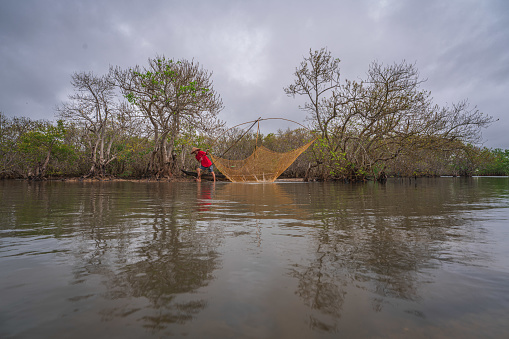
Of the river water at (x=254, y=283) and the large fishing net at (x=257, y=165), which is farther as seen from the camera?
the large fishing net at (x=257, y=165)

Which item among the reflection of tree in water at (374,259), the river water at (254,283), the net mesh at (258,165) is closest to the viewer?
the river water at (254,283)

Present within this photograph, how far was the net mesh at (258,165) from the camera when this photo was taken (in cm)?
1076

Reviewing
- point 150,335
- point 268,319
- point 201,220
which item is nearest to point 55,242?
point 201,220

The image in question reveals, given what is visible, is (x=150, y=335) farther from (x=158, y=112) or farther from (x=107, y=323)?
(x=158, y=112)

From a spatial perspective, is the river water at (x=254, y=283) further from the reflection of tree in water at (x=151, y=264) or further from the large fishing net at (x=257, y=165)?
the large fishing net at (x=257, y=165)

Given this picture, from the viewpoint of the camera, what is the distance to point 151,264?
116 centimetres

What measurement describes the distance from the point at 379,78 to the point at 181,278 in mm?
12119

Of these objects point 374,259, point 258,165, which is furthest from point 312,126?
point 374,259

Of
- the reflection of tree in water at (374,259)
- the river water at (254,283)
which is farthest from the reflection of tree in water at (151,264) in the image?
the reflection of tree in water at (374,259)

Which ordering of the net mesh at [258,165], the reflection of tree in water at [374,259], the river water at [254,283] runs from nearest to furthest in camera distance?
the river water at [254,283] → the reflection of tree in water at [374,259] → the net mesh at [258,165]

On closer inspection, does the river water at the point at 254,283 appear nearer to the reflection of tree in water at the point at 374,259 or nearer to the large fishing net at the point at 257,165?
the reflection of tree in water at the point at 374,259

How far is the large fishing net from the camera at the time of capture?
35.3 ft

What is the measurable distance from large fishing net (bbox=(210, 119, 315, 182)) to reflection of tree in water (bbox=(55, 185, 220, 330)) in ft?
28.9

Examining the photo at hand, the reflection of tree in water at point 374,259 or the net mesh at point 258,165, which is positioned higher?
the net mesh at point 258,165
